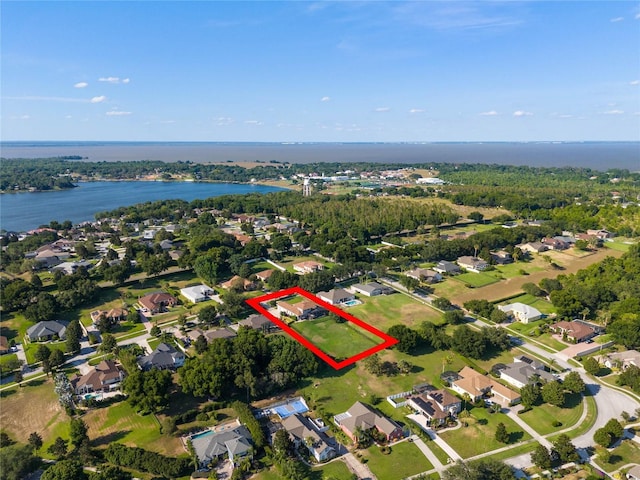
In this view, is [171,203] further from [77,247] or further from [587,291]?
[587,291]

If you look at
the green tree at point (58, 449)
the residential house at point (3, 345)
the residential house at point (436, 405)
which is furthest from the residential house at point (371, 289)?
the residential house at point (3, 345)

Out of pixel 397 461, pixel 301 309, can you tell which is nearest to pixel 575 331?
pixel 397 461

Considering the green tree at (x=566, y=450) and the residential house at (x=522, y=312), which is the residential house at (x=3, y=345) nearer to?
the green tree at (x=566, y=450)

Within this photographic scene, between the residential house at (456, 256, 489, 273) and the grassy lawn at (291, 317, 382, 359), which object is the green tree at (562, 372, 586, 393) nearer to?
the grassy lawn at (291, 317, 382, 359)

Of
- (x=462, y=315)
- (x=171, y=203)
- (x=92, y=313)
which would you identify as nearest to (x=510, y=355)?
(x=462, y=315)

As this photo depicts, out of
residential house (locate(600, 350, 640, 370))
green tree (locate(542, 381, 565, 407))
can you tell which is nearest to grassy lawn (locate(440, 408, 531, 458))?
green tree (locate(542, 381, 565, 407))

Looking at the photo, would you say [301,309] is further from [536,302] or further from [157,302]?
[536,302]
